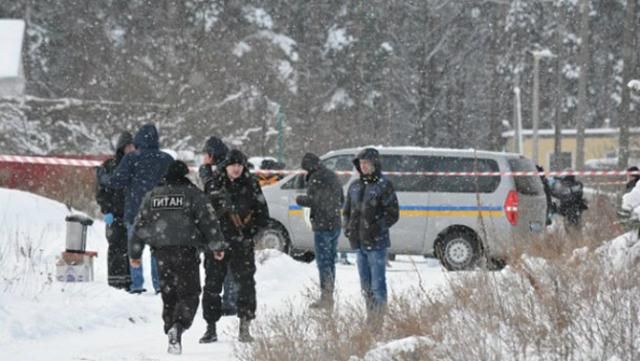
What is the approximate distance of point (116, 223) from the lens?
46.0ft

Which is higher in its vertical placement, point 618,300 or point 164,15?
point 164,15

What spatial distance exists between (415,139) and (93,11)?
1602 cm

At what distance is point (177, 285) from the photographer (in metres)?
9.87

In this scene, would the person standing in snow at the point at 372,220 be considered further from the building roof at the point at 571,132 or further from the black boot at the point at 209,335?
the building roof at the point at 571,132

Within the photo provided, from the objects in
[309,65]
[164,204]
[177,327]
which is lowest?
[177,327]

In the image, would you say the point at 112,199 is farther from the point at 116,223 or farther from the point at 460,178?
the point at 460,178

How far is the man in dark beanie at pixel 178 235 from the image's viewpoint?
32.0 feet

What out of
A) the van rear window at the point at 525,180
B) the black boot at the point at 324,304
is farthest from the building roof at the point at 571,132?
the black boot at the point at 324,304

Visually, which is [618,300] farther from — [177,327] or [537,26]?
[537,26]

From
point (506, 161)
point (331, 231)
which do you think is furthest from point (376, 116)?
point (331, 231)

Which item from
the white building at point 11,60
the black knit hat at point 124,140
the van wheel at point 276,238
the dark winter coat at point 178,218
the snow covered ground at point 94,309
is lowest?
the snow covered ground at point 94,309

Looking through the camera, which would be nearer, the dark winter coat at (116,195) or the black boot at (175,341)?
the black boot at (175,341)

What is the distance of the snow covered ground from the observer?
10.1 m

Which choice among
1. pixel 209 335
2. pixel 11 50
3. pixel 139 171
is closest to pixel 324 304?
pixel 209 335
